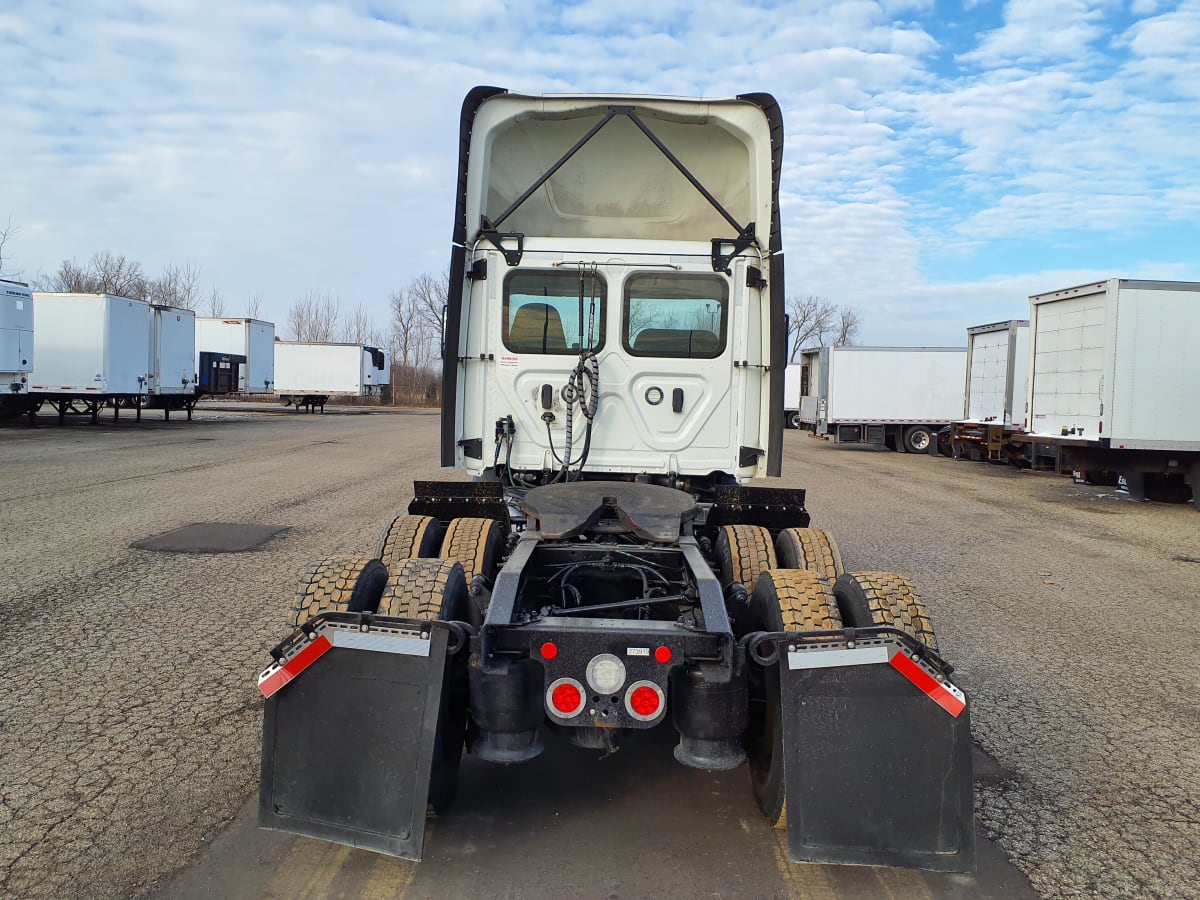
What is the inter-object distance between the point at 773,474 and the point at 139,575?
206 inches

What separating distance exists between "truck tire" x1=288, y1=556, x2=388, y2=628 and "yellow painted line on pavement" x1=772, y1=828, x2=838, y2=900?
1.82 metres

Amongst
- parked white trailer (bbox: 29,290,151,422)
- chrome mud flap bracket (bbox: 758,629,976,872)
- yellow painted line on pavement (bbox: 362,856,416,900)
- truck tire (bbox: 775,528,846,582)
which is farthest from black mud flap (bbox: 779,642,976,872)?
parked white trailer (bbox: 29,290,151,422)

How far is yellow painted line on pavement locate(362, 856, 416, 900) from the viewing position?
2.92 metres

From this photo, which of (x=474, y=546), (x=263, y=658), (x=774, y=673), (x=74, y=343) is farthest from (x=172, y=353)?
(x=774, y=673)

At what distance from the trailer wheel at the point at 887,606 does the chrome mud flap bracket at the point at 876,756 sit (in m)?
0.37

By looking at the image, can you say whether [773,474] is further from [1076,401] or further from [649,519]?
[1076,401]

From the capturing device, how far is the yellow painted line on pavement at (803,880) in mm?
2967

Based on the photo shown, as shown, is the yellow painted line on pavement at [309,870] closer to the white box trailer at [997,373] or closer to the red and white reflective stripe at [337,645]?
the red and white reflective stripe at [337,645]

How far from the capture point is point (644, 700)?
2.98 metres

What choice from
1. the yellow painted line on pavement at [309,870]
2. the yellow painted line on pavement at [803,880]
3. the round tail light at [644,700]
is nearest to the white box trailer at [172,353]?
the yellow painted line on pavement at [309,870]

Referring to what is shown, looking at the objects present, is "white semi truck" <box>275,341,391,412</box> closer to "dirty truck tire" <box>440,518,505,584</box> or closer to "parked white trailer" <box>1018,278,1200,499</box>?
"parked white trailer" <box>1018,278,1200,499</box>

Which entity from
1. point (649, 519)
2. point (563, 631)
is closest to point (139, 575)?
point (649, 519)

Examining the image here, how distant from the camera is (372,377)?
163 feet

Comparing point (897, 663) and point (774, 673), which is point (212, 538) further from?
point (897, 663)
